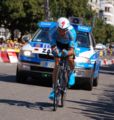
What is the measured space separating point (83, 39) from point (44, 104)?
5.85 metres

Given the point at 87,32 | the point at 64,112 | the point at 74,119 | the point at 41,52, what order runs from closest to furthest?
the point at 74,119 < the point at 64,112 < the point at 41,52 < the point at 87,32

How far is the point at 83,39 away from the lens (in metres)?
17.1

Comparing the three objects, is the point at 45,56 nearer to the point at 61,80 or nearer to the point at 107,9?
the point at 61,80

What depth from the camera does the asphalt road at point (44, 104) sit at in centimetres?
1005

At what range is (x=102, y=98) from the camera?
14352 mm

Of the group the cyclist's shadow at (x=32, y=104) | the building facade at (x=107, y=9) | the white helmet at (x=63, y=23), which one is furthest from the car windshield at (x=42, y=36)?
the building facade at (x=107, y=9)

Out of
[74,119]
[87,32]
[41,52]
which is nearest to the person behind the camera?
[74,119]

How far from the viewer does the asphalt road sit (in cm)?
1005

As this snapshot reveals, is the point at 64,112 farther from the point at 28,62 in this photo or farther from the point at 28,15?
the point at 28,15

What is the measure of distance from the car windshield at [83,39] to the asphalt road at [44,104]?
1476mm

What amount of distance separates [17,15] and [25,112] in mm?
51566

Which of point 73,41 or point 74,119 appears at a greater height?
point 73,41

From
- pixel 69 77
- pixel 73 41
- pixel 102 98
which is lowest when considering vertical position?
pixel 102 98

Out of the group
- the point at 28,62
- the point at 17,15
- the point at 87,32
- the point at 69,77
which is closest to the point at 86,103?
the point at 69,77
